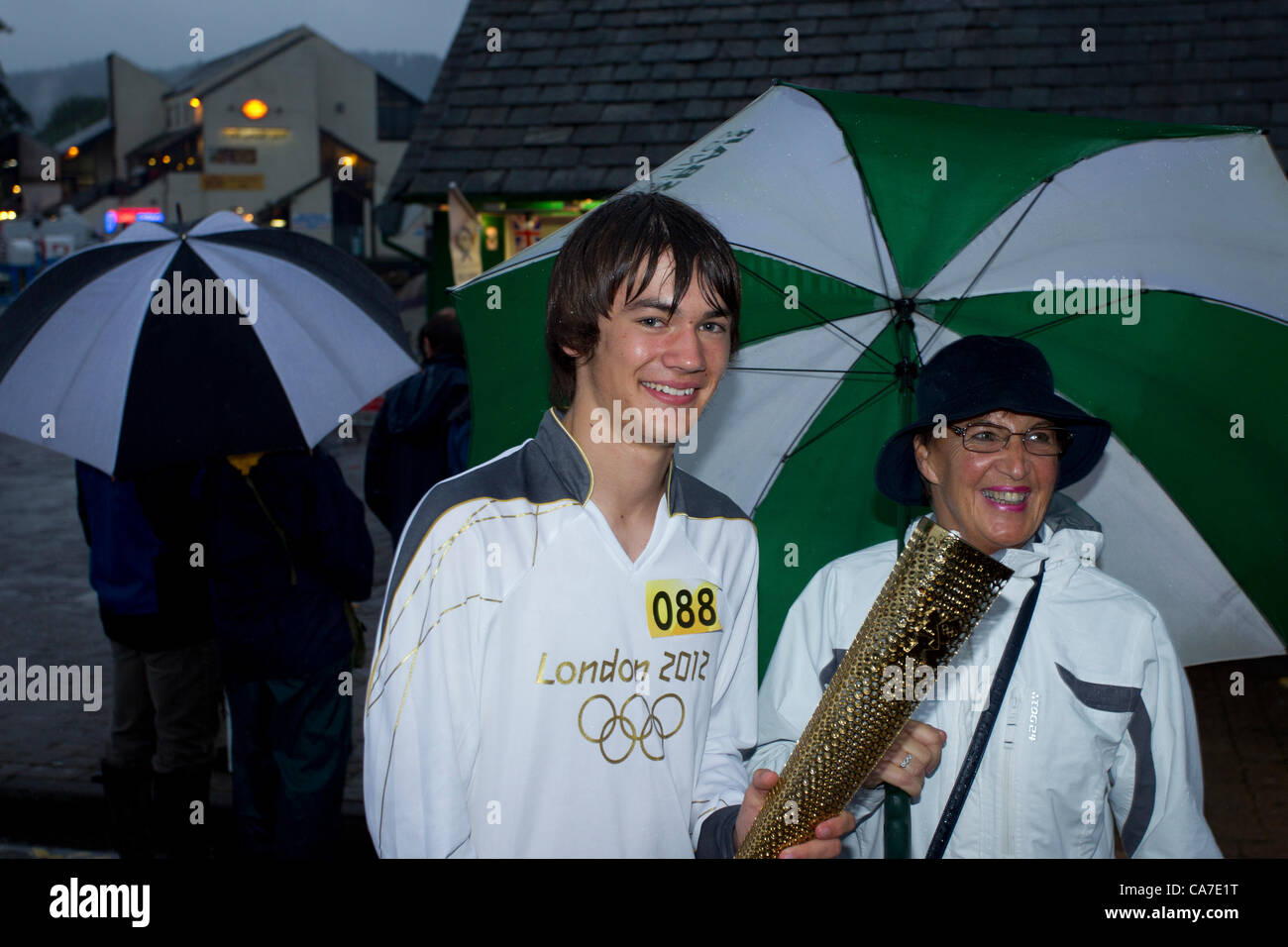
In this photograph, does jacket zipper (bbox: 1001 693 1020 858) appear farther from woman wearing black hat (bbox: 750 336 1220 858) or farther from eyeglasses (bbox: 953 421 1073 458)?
eyeglasses (bbox: 953 421 1073 458)

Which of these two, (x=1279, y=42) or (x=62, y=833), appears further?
(x=1279, y=42)

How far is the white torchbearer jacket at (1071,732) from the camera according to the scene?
7.49 feet

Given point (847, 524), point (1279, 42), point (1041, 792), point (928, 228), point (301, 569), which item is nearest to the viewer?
point (1041, 792)

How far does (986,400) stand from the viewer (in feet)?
7.75

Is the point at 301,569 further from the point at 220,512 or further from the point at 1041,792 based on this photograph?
the point at 1041,792

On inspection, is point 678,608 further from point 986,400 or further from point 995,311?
point 995,311

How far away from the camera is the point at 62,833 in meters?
5.58

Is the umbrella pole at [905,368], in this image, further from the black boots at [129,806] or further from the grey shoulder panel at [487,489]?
the black boots at [129,806]

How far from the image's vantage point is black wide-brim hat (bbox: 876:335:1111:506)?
2367 millimetres

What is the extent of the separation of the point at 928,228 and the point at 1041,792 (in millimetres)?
1308

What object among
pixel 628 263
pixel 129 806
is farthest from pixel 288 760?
pixel 628 263

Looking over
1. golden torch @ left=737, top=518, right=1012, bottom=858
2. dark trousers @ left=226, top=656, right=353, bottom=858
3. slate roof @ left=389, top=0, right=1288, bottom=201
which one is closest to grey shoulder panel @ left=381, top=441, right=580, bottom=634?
golden torch @ left=737, top=518, right=1012, bottom=858
